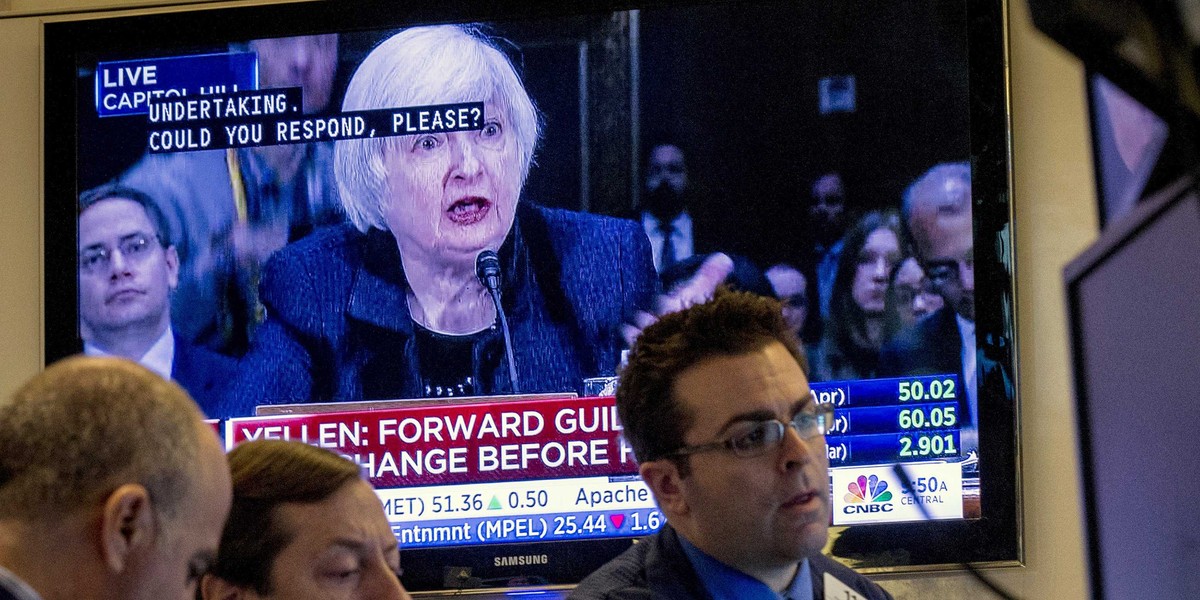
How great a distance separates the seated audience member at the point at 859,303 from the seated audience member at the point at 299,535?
167 cm

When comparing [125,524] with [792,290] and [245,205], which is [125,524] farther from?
[245,205]

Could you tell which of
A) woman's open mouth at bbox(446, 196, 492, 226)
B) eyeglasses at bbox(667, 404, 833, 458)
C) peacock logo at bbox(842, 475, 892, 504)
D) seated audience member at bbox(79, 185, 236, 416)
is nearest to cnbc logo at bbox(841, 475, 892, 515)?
peacock logo at bbox(842, 475, 892, 504)

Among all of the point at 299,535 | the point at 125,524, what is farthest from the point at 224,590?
the point at 125,524

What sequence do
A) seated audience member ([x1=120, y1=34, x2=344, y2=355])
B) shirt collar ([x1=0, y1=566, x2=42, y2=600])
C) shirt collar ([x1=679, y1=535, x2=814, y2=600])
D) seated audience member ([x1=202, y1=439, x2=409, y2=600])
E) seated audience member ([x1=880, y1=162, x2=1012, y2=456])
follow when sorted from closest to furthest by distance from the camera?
shirt collar ([x1=0, y1=566, x2=42, y2=600]), seated audience member ([x1=202, y1=439, x2=409, y2=600]), shirt collar ([x1=679, y1=535, x2=814, y2=600]), seated audience member ([x1=880, y1=162, x2=1012, y2=456]), seated audience member ([x1=120, y1=34, x2=344, y2=355])

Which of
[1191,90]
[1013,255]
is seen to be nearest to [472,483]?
[1013,255]

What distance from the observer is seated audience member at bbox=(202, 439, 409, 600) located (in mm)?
1524

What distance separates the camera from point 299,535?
60.8 inches

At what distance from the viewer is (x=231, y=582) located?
153 cm

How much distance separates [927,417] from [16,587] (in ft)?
7.78

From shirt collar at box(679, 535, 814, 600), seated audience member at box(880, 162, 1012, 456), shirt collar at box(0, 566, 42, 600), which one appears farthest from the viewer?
seated audience member at box(880, 162, 1012, 456)

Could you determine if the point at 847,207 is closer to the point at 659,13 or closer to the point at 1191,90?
the point at 659,13

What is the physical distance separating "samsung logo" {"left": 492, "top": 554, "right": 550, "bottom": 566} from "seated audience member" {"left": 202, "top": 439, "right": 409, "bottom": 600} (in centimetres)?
157

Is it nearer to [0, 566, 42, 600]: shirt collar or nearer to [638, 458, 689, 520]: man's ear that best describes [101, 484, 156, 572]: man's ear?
[0, 566, 42, 600]: shirt collar

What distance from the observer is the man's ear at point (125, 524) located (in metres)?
1.08
